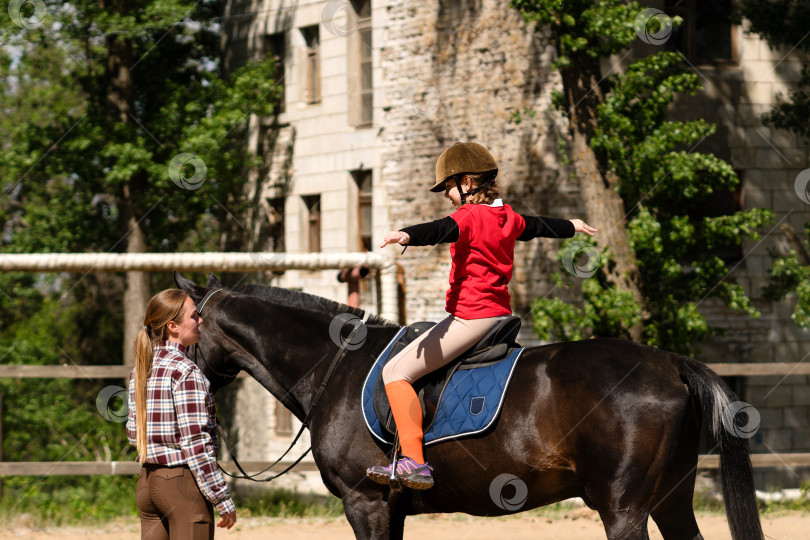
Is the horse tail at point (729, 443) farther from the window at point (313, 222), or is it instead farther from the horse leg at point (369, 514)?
the window at point (313, 222)

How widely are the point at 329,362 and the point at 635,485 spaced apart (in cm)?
196

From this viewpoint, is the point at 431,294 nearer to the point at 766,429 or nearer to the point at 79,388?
the point at 766,429

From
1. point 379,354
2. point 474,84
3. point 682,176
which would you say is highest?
point 474,84

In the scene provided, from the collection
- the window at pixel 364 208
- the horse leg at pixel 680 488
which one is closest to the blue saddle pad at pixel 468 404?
the horse leg at pixel 680 488

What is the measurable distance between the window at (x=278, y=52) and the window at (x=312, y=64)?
701 mm

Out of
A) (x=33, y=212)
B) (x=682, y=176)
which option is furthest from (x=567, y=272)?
(x=33, y=212)

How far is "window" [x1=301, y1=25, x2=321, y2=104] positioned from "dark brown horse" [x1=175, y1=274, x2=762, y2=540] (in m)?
14.9

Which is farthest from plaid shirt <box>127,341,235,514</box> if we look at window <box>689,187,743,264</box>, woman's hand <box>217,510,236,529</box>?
window <box>689,187,743,264</box>

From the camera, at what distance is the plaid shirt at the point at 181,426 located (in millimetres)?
4824

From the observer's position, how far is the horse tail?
5.19m

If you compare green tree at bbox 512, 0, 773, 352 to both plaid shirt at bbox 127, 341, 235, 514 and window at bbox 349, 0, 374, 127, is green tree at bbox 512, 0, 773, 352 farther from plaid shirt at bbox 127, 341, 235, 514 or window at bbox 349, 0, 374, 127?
plaid shirt at bbox 127, 341, 235, 514

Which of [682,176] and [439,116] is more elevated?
[439,116]

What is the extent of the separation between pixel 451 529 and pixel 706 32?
30.7 feet

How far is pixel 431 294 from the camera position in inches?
623
